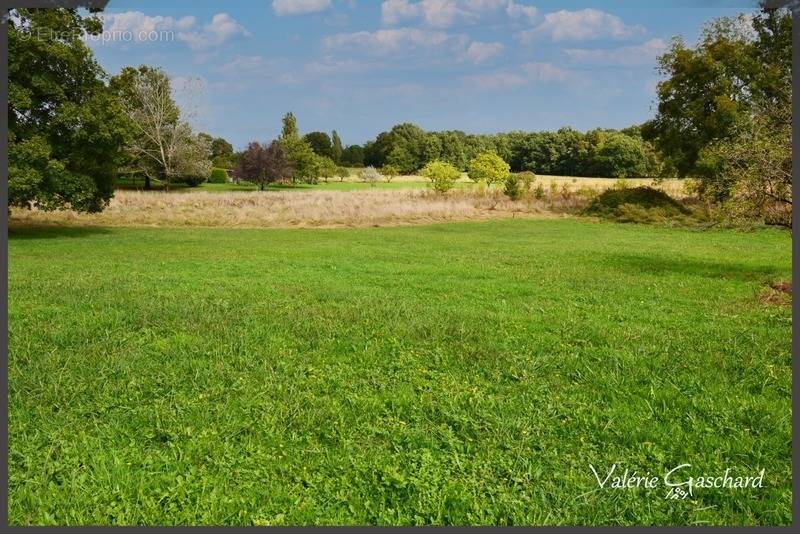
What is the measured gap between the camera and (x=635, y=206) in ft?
115

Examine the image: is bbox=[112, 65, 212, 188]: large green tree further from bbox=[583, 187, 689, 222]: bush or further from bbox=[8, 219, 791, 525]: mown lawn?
bbox=[8, 219, 791, 525]: mown lawn

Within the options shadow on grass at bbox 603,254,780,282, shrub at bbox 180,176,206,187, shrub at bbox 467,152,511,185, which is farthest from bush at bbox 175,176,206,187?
shadow on grass at bbox 603,254,780,282

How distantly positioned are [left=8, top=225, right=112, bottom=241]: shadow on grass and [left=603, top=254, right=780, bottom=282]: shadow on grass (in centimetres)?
2064

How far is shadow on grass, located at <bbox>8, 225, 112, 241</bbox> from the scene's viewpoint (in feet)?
76.1

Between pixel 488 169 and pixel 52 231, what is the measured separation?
38.5 meters

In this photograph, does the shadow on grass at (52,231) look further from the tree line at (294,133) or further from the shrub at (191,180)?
the shrub at (191,180)

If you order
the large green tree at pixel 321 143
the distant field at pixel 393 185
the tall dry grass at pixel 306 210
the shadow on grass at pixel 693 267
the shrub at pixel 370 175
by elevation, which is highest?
the large green tree at pixel 321 143

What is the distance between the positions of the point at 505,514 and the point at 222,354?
418cm

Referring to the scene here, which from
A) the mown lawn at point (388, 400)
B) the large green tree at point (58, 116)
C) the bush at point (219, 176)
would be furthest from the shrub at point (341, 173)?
the mown lawn at point (388, 400)

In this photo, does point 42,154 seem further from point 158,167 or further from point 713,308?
point 158,167

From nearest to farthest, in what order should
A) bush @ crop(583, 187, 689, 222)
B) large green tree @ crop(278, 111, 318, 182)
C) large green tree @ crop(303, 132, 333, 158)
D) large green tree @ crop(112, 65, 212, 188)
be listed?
bush @ crop(583, 187, 689, 222) < large green tree @ crop(112, 65, 212, 188) < large green tree @ crop(278, 111, 318, 182) < large green tree @ crop(303, 132, 333, 158)

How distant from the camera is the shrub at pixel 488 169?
54.7m

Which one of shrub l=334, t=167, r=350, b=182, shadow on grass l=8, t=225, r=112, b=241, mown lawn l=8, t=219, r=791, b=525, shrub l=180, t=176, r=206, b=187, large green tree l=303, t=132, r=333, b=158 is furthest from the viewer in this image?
large green tree l=303, t=132, r=333, b=158

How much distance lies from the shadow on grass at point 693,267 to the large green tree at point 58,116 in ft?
61.6
